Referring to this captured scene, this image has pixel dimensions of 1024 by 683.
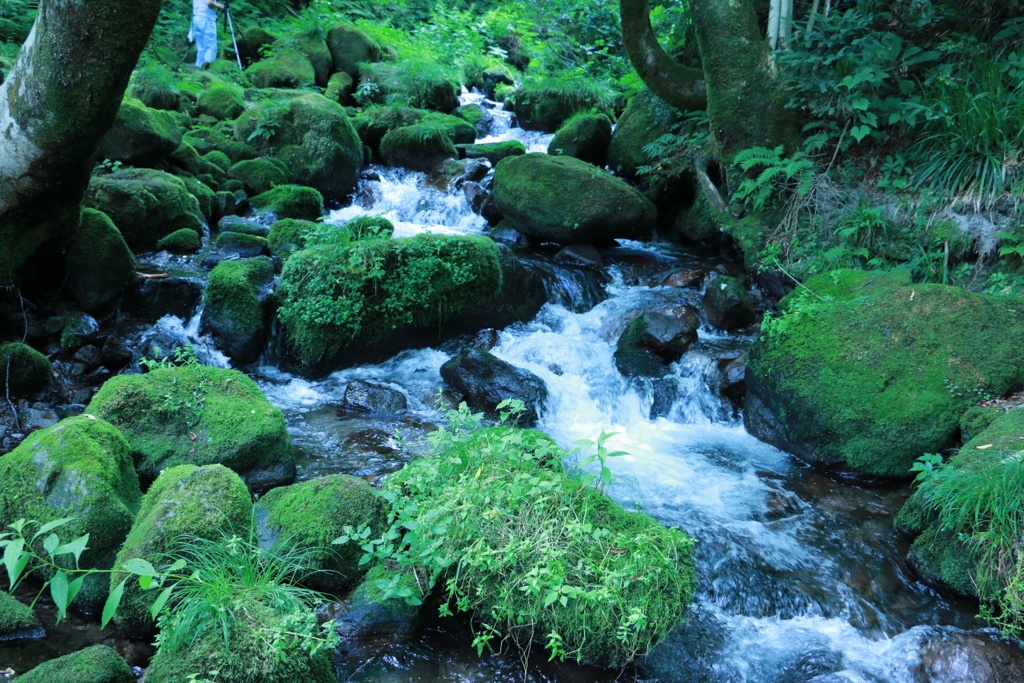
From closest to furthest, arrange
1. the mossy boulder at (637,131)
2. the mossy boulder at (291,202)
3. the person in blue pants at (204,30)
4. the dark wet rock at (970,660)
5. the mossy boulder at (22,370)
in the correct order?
the dark wet rock at (970,660)
the mossy boulder at (22,370)
the mossy boulder at (291,202)
the mossy boulder at (637,131)
the person in blue pants at (204,30)

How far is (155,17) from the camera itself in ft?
16.4

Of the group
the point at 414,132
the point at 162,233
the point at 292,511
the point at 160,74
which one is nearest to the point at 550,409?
the point at 292,511

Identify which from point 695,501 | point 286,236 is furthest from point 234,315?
point 695,501

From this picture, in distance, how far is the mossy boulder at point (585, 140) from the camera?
1266 cm

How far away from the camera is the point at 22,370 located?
6086 millimetres

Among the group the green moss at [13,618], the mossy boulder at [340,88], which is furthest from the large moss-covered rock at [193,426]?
the mossy boulder at [340,88]

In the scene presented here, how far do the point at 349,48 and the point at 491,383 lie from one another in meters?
13.1

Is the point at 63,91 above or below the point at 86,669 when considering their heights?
above

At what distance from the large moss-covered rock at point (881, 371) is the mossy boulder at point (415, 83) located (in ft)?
36.4

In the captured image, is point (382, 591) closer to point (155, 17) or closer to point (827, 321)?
point (155, 17)

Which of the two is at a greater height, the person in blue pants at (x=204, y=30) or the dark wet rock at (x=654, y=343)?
the person in blue pants at (x=204, y=30)

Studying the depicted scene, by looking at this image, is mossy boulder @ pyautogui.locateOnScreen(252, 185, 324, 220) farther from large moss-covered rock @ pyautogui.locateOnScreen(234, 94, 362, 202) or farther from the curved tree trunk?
the curved tree trunk

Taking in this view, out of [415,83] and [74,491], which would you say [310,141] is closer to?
[415,83]

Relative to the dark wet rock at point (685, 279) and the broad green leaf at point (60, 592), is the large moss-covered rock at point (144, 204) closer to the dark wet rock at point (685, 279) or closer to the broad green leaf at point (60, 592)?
the dark wet rock at point (685, 279)
